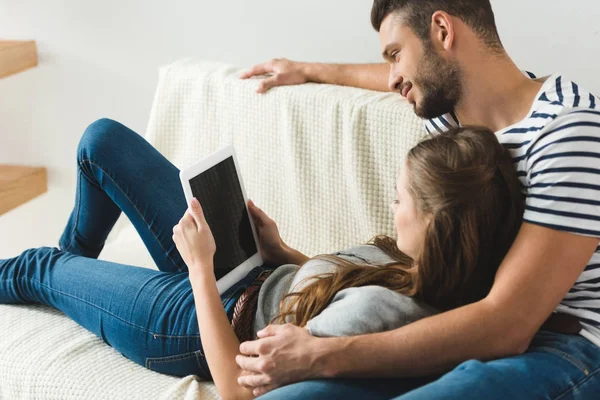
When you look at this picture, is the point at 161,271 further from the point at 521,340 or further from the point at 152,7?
the point at 152,7

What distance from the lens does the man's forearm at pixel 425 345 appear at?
109cm

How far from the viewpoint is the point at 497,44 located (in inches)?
52.0

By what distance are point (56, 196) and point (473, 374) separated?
6.31 ft

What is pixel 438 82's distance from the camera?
133 cm

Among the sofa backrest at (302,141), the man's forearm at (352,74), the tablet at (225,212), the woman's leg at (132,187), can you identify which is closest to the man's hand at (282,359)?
the tablet at (225,212)

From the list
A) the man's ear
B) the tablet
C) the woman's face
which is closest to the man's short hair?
the man's ear

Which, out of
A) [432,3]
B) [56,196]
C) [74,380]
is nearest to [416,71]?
[432,3]

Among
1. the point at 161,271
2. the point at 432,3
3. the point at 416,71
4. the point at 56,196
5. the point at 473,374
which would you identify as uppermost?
the point at 432,3

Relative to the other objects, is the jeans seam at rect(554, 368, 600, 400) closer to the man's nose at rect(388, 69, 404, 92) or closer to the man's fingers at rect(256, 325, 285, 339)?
the man's fingers at rect(256, 325, 285, 339)

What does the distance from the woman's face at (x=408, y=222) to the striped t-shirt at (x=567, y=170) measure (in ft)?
0.47

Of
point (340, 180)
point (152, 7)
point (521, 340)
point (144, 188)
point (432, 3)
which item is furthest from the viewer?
point (152, 7)

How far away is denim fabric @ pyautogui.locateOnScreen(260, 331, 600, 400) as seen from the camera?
1.00 m

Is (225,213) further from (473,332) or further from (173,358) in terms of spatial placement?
(473,332)

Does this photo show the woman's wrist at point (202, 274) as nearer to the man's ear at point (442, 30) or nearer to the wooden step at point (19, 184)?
the man's ear at point (442, 30)
